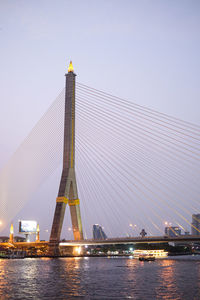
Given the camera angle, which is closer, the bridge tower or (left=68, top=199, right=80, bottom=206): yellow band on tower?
the bridge tower

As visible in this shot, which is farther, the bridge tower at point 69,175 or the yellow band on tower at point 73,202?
the yellow band on tower at point 73,202

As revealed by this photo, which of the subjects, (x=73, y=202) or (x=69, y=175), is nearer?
(x=69, y=175)

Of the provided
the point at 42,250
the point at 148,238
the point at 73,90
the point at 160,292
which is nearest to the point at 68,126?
the point at 73,90

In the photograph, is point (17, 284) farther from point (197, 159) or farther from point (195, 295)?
point (197, 159)

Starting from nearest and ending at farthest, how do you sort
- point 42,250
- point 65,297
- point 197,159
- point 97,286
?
point 65,297
point 97,286
point 197,159
point 42,250

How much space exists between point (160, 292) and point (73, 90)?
1921 inches

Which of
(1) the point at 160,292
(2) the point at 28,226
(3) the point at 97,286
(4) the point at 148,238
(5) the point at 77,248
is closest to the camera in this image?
(1) the point at 160,292

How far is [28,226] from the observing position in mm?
108438

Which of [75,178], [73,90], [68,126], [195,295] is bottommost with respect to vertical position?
[195,295]

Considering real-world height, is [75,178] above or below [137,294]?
above

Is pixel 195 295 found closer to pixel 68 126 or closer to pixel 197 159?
pixel 197 159

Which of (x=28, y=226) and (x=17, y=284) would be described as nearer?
(x=17, y=284)

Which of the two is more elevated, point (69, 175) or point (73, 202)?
point (69, 175)

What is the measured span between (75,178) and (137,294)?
147 feet
